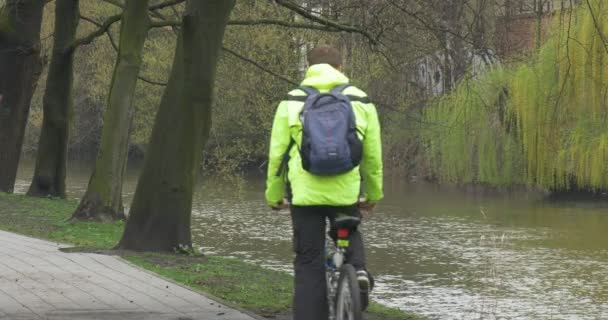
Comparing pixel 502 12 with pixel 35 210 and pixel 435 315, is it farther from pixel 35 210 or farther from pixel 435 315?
pixel 35 210

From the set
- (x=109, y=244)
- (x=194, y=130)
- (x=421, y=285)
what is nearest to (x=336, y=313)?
(x=194, y=130)

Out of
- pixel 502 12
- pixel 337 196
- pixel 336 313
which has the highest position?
pixel 502 12

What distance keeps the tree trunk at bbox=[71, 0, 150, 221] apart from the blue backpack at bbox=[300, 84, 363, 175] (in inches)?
498

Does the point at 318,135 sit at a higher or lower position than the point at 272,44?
lower

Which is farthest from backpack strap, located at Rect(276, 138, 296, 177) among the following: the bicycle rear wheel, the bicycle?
the bicycle rear wheel

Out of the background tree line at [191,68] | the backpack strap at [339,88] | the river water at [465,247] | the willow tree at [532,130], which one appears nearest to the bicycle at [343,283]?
the backpack strap at [339,88]

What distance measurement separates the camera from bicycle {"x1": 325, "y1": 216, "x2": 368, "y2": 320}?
235 inches

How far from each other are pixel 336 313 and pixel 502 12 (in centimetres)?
997

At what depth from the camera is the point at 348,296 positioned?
6059 millimetres

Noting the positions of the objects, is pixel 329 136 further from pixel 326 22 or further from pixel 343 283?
pixel 326 22

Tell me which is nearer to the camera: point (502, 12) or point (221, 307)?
point (221, 307)

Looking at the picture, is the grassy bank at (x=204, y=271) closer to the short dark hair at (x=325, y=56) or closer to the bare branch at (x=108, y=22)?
the short dark hair at (x=325, y=56)

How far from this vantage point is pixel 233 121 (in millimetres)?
36844

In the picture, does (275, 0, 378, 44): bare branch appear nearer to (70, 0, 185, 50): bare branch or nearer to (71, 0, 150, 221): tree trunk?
(71, 0, 150, 221): tree trunk
